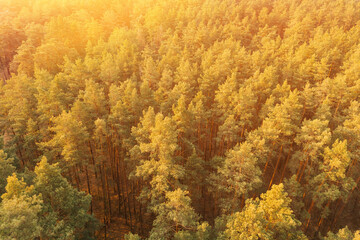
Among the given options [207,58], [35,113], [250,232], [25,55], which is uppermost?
[25,55]

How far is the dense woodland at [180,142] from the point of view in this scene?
58.2ft

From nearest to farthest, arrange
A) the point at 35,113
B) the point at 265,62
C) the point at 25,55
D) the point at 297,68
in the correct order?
the point at 35,113, the point at 297,68, the point at 265,62, the point at 25,55

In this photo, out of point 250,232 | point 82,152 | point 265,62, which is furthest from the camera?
point 265,62

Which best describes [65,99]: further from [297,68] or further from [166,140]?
[297,68]

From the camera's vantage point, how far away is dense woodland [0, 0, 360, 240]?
17750 mm

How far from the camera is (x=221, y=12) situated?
216 feet

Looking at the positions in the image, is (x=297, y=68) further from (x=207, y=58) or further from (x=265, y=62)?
(x=207, y=58)

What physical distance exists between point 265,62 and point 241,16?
36855 millimetres

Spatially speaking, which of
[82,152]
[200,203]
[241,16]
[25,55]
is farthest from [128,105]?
[241,16]

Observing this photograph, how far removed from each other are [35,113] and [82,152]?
978 cm

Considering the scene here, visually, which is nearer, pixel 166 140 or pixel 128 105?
pixel 166 140

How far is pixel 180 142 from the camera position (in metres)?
27.9

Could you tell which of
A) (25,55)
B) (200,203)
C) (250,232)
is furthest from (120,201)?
(25,55)

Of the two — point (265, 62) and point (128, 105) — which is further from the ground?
point (265, 62)
